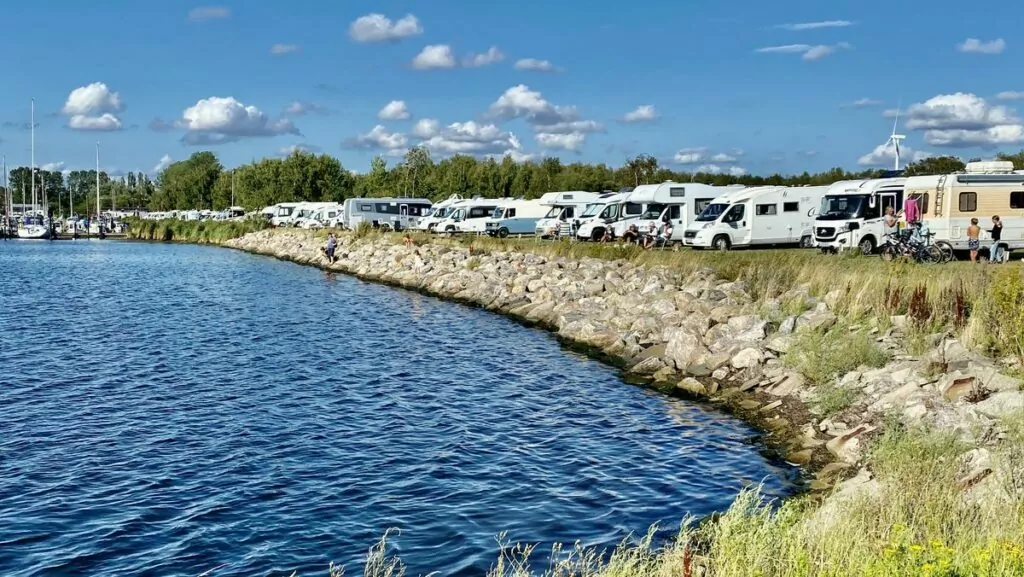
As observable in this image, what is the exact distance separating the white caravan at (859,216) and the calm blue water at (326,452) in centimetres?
1522

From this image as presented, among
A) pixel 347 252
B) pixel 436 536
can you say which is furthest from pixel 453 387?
pixel 347 252

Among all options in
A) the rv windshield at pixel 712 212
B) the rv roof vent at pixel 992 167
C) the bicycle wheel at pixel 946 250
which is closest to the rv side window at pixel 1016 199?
the rv roof vent at pixel 992 167

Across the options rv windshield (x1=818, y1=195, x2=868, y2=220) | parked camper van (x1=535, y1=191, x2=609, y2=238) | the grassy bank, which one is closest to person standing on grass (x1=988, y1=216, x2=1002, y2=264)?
rv windshield (x1=818, y1=195, x2=868, y2=220)

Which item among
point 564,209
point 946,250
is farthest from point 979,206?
point 564,209

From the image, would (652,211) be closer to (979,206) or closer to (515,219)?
(515,219)

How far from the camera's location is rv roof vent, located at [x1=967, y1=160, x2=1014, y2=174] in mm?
34969

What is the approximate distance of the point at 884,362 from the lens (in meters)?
17.2

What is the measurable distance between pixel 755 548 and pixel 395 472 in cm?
721

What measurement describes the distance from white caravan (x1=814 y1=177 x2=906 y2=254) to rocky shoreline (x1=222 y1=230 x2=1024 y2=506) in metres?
8.29

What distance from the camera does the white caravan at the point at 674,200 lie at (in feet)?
158

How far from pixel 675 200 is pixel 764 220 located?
781 centimetres

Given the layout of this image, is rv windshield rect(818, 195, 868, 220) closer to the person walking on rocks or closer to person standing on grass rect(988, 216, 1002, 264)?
person standing on grass rect(988, 216, 1002, 264)

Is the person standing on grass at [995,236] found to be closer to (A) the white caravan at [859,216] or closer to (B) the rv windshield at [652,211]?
(A) the white caravan at [859,216]

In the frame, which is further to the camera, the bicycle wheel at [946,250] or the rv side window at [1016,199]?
the rv side window at [1016,199]
